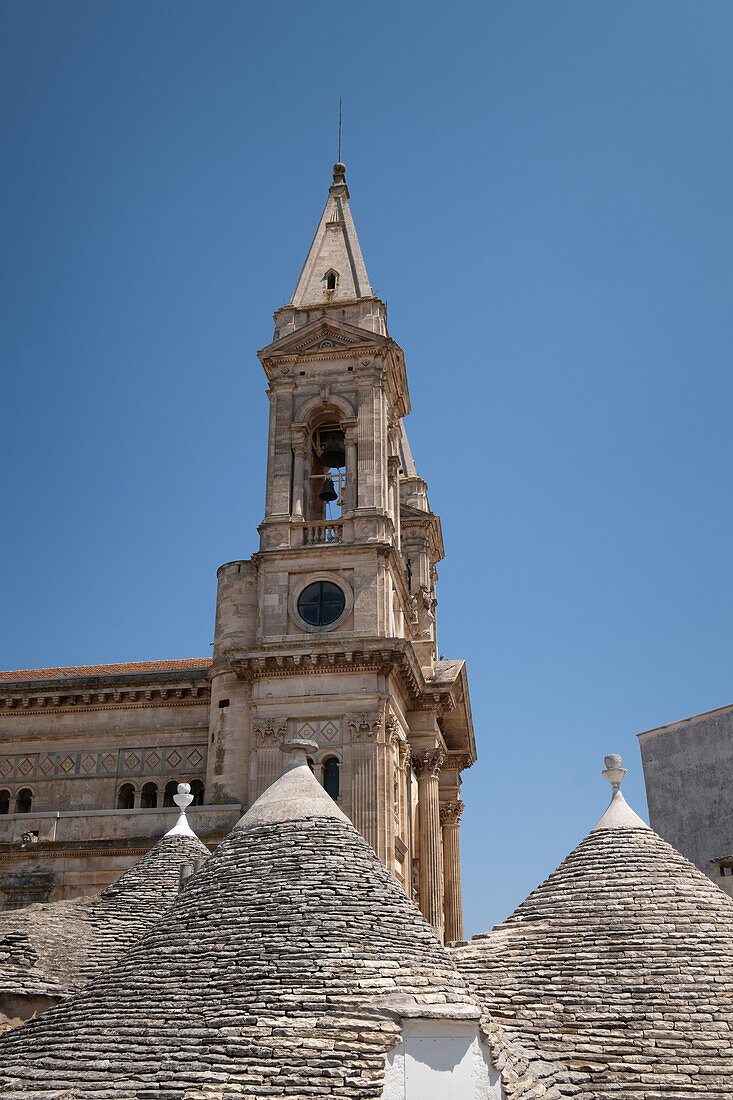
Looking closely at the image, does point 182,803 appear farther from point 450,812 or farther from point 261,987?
point 450,812

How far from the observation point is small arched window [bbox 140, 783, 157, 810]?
34438 mm

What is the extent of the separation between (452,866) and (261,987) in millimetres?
33380

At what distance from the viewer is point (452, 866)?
137 feet

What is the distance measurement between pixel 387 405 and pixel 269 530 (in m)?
6.15

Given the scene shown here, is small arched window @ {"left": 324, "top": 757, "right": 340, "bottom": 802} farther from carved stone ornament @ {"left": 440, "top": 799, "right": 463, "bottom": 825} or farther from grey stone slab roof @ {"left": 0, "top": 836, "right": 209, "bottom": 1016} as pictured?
grey stone slab roof @ {"left": 0, "top": 836, "right": 209, "bottom": 1016}

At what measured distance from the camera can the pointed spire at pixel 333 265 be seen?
3794 centimetres

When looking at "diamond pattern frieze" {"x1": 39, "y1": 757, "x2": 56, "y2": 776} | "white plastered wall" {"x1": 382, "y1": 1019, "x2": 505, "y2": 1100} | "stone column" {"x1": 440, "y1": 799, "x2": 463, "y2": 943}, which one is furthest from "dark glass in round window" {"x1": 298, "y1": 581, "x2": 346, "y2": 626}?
"white plastered wall" {"x1": 382, "y1": 1019, "x2": 505, "y2": 1100}

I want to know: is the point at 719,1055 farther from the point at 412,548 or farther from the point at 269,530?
the point at 412,548

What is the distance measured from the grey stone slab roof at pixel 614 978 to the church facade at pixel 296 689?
1629 cm

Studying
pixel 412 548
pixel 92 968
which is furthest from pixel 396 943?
pixel 412 548

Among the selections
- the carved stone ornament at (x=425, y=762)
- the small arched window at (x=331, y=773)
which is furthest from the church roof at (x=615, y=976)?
the carved stone ornament at (x=425, y=762)

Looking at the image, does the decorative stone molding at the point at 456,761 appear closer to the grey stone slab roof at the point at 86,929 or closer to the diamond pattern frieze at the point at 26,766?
the diamond pattern frieze at the point at 26,766

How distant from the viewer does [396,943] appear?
1034 cm

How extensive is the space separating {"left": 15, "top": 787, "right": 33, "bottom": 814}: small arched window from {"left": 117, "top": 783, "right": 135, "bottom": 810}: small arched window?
9.75ft
